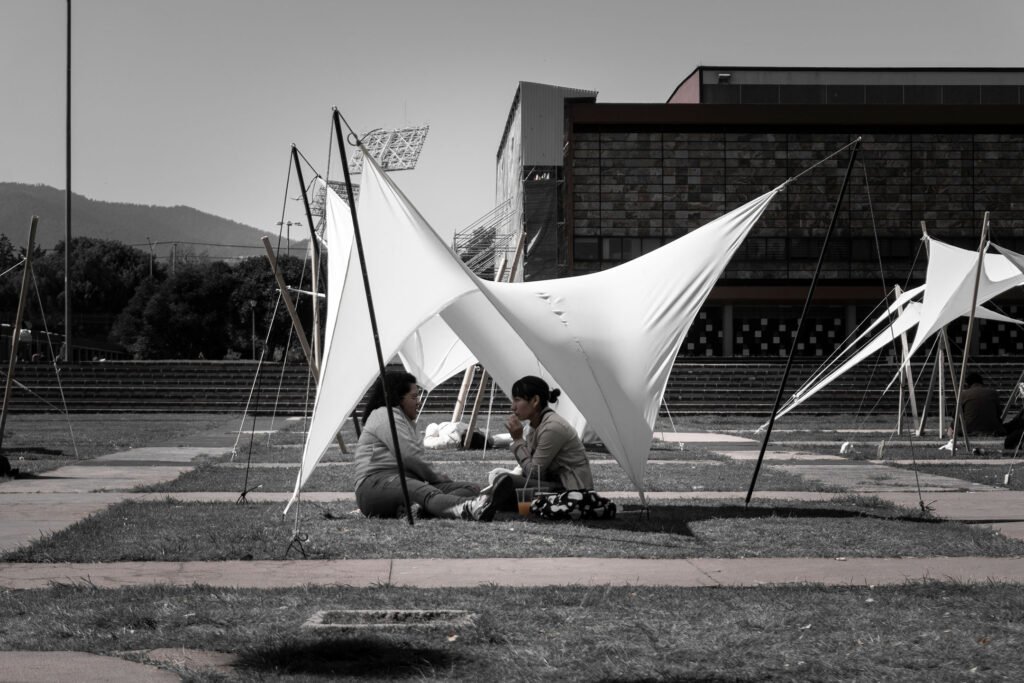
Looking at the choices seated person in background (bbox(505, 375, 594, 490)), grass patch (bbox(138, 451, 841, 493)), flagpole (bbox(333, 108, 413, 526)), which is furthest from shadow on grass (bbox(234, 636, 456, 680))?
grass patch (bbox(138, 451, 841, 493))

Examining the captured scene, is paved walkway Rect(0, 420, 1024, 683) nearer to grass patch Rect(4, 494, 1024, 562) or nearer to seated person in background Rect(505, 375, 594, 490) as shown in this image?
grass patch Rect(4, 494, 1024, 562)

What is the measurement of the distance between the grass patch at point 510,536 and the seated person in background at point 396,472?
0.58 feet

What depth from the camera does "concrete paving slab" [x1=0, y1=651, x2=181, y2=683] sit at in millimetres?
4938

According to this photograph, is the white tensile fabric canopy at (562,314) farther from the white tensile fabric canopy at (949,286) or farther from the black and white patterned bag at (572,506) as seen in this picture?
the white tensile fabric canopy at (949,286)

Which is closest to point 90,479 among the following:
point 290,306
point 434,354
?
point 290,306

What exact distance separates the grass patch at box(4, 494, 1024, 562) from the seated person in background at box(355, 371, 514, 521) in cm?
18

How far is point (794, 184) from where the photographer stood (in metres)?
64.7

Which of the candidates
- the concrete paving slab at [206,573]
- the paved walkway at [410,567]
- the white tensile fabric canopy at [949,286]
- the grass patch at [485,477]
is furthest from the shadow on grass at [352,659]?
the white tensile fabric canopy at [949,286]

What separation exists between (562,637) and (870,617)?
64.5 inches

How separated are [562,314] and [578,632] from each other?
6.46 meters

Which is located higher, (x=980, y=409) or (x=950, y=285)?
(x=950, y=285)

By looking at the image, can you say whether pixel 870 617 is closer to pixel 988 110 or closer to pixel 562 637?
pixel 562 637

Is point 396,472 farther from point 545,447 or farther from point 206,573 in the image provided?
point 206,573

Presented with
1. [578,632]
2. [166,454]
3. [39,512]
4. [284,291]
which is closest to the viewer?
[578,632]
